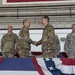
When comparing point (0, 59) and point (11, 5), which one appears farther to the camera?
point (11, 5)

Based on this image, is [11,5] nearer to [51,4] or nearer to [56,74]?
[51,4]

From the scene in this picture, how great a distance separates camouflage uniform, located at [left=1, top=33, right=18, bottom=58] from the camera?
18.0 feet

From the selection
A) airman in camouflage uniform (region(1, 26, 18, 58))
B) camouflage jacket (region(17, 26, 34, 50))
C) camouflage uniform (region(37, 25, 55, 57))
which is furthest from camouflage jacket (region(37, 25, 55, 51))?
airman in camouflage uniform (region(1, 26, 18, 58))

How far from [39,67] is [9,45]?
5.50 ft

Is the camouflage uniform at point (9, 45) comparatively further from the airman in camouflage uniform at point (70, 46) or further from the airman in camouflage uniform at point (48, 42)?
the airman in camouflage uniform at point (70, 46)

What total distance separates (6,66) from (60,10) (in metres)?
4.07

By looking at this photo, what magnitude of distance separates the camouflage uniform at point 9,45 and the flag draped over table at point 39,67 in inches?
54.3

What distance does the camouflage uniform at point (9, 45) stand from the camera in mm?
5488

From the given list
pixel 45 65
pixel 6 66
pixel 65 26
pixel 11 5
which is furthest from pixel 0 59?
pixel 11 5

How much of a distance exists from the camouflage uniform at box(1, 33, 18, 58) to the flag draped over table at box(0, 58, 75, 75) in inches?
54.3

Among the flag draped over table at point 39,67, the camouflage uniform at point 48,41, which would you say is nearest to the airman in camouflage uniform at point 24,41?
the camouflage uniform at point 48,41

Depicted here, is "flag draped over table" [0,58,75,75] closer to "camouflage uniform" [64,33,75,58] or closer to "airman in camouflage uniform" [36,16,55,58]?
"airman in camouflage uniform" [36,16,55,58]

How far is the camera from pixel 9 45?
561 centimetres

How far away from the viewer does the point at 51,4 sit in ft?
25.7
